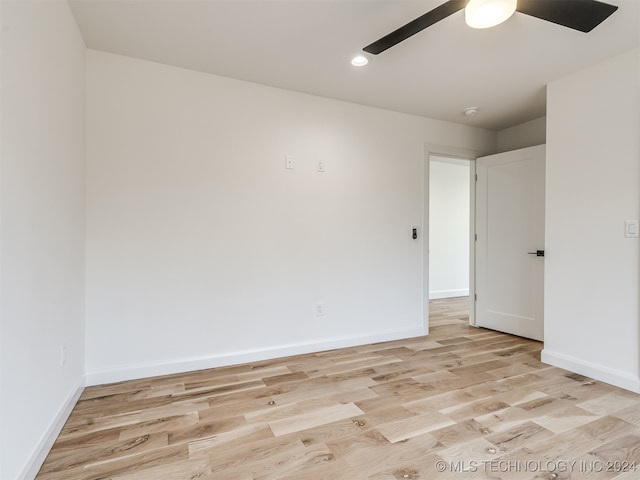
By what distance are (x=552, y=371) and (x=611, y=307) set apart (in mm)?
666

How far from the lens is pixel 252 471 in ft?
5.04

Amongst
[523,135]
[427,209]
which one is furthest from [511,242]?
[523,135]

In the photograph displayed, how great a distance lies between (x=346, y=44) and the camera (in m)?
2.28

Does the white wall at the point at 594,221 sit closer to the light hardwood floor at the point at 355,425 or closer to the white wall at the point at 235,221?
the light hardwood floor at the point at 355,425

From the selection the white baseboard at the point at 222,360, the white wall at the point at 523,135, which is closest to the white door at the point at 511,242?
the white wall at the point at 523,135

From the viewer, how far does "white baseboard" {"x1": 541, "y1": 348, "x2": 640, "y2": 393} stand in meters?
2.35

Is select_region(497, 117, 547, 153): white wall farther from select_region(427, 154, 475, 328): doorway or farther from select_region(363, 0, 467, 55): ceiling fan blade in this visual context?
select_region(363, 0, 467, 55): ceiling fan blade

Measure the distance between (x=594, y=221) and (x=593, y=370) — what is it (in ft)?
3.73

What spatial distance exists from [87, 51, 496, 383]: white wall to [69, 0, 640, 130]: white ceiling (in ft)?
0.94

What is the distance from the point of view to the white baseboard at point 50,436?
1.46 meters

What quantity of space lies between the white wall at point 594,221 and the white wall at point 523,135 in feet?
3.01

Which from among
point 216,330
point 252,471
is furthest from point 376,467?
point 216,330

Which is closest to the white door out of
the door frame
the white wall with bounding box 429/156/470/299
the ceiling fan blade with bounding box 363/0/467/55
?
the door frame

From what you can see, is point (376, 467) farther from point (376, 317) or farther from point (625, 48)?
point (625, 48)
